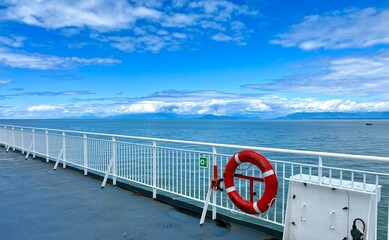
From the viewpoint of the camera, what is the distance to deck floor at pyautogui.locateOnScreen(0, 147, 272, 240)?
12.0ft

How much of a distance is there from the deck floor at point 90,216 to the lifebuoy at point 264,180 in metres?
0.34

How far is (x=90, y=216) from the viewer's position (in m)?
4.31

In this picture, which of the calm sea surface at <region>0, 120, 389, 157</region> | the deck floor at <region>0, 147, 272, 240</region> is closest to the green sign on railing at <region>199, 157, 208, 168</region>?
the deck floor at <region>0, 147, 272, 240</region>

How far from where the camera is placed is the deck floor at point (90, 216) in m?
3.66

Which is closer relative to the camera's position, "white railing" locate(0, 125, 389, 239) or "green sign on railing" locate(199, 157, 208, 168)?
"green sign on railing" locate(199, 157, 208, 168)

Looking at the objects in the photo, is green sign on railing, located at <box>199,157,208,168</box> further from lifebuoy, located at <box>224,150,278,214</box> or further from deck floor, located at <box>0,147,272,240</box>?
deck floor, located at <box>0,147,272,240</box>

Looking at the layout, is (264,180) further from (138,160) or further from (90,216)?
(138,160)

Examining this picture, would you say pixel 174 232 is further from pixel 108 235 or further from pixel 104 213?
pixel 104 213

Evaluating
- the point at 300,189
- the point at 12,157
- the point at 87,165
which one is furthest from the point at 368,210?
the point at 12,157

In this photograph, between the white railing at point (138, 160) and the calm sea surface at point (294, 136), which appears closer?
the white railing at point (138, 160)

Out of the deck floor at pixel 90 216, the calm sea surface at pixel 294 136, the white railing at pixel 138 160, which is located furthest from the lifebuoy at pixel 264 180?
the calm sea surface at pixel 294 136

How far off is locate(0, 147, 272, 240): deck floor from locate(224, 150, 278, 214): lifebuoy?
0.34 metres

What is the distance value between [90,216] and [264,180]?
8.07ft

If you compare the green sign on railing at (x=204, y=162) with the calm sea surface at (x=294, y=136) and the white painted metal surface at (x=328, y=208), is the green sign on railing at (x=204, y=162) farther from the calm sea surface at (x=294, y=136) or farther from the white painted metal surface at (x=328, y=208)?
the calm sea surface at (x=294, y=136)
